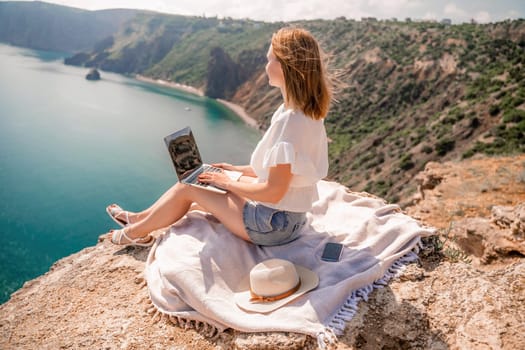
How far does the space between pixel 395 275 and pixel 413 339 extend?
0.48 meters

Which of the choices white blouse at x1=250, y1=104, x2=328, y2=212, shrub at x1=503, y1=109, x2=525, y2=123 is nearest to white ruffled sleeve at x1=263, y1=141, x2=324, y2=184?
white blouse at x1=250, y1=104, x2=328, y2=212

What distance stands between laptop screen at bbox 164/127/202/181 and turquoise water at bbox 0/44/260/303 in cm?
1878

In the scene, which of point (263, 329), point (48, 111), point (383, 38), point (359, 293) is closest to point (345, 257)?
point (359, 293)

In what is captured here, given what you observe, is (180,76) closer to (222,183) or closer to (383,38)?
(383,38)

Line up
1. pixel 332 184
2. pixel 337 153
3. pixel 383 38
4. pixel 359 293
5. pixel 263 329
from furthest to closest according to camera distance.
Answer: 1. pixel 383 38
2. pixel 337 153
3. pixel 332 184
4. pixel 359 293
5. pixel 263 329

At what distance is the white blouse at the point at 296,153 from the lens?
2209 mm

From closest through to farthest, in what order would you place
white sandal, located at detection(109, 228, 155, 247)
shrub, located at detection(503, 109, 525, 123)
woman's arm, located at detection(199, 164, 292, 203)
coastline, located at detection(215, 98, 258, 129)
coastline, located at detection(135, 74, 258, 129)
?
woman's arm, located at detection(199, 164, 292, 203) < white sandal, located at detection(109, 228, 155, 247) < shrub, located at detection(503, 109, 525, 123) < coastline, located at detection(215, 98, 258, 129) < coastline, located at detection(135, 74, 258, 129)

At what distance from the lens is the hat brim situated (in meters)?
2.14

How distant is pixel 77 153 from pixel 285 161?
38772 millimetres

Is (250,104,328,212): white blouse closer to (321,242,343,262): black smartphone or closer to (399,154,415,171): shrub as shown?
(321,242,343,262): black smartphone

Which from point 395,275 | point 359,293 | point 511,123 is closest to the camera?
point 359,293

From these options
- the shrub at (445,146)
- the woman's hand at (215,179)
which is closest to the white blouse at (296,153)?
the woman's hand at (215,179)

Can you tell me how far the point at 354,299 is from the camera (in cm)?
229

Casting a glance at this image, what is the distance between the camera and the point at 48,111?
157 feet
